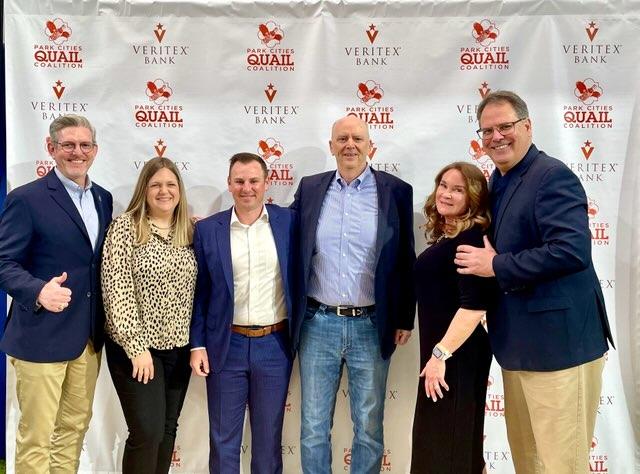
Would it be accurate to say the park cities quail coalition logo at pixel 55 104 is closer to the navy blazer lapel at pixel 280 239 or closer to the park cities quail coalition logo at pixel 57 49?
the park cities quail coalition logo at pixel 57 49

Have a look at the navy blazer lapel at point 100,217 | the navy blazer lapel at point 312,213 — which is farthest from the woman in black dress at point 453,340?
the navy blazer lapel at point 100,217

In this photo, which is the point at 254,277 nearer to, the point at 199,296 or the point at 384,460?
the point at 199,296

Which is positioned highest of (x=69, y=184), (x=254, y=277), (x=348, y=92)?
(x=348, y=92)

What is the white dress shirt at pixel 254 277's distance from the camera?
2.63 metres

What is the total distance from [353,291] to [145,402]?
3.46 ft

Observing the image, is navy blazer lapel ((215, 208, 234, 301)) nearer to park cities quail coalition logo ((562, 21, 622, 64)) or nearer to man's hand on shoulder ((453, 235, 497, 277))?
man's hand on shoulder ((453, 235, 497, 277))

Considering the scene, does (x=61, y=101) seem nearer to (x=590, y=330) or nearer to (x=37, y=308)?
(x=37, y=308)

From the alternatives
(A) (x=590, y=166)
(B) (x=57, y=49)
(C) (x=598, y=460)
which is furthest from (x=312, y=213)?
(C) (x=598, y=460)

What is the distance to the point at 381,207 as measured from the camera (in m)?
2.69

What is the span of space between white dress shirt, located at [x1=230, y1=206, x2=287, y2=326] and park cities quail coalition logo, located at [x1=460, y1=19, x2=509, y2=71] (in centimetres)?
151

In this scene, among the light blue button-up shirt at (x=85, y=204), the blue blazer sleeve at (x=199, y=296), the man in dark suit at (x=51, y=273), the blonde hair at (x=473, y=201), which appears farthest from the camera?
the blue blazer sleeve at (x=199, y=296)

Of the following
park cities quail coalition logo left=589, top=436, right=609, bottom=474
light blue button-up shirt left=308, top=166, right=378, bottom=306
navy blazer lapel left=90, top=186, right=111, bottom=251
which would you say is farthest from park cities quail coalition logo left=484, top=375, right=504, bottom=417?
navy blazer lapel left=90, top=186, right=111, bottom=251

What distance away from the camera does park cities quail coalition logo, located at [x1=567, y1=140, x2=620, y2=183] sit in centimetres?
Result: 309

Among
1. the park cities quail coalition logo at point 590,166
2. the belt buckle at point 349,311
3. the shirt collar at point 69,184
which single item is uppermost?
the park cities quail coalition logo at point 590,166
